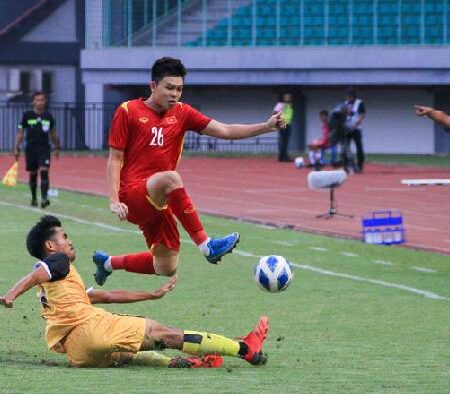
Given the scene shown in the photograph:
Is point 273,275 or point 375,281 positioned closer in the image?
point 273,275

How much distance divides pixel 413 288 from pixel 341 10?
97.7 feet

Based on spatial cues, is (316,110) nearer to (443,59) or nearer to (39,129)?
(443,59)

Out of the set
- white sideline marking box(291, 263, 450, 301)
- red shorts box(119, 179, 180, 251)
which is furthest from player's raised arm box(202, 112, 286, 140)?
white sideline marking box(291, 263, 450, 301)

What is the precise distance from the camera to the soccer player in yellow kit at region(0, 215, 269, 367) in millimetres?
9844

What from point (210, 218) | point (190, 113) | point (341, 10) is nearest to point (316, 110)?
point (341, 10)

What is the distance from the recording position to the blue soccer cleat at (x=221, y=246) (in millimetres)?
11375

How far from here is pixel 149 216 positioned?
11828 millimetres

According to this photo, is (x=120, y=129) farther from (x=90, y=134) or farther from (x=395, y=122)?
(x=90, y=134)

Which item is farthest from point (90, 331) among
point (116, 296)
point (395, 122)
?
point (395, 122)

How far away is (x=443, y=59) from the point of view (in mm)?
41688

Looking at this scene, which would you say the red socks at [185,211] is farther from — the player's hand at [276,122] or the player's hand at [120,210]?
the player's hand at [276,122]

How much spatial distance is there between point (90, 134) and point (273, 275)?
122ft

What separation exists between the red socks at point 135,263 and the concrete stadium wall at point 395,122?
3264 centimetres

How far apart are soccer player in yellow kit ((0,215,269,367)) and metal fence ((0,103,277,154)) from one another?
3642 centimetres
